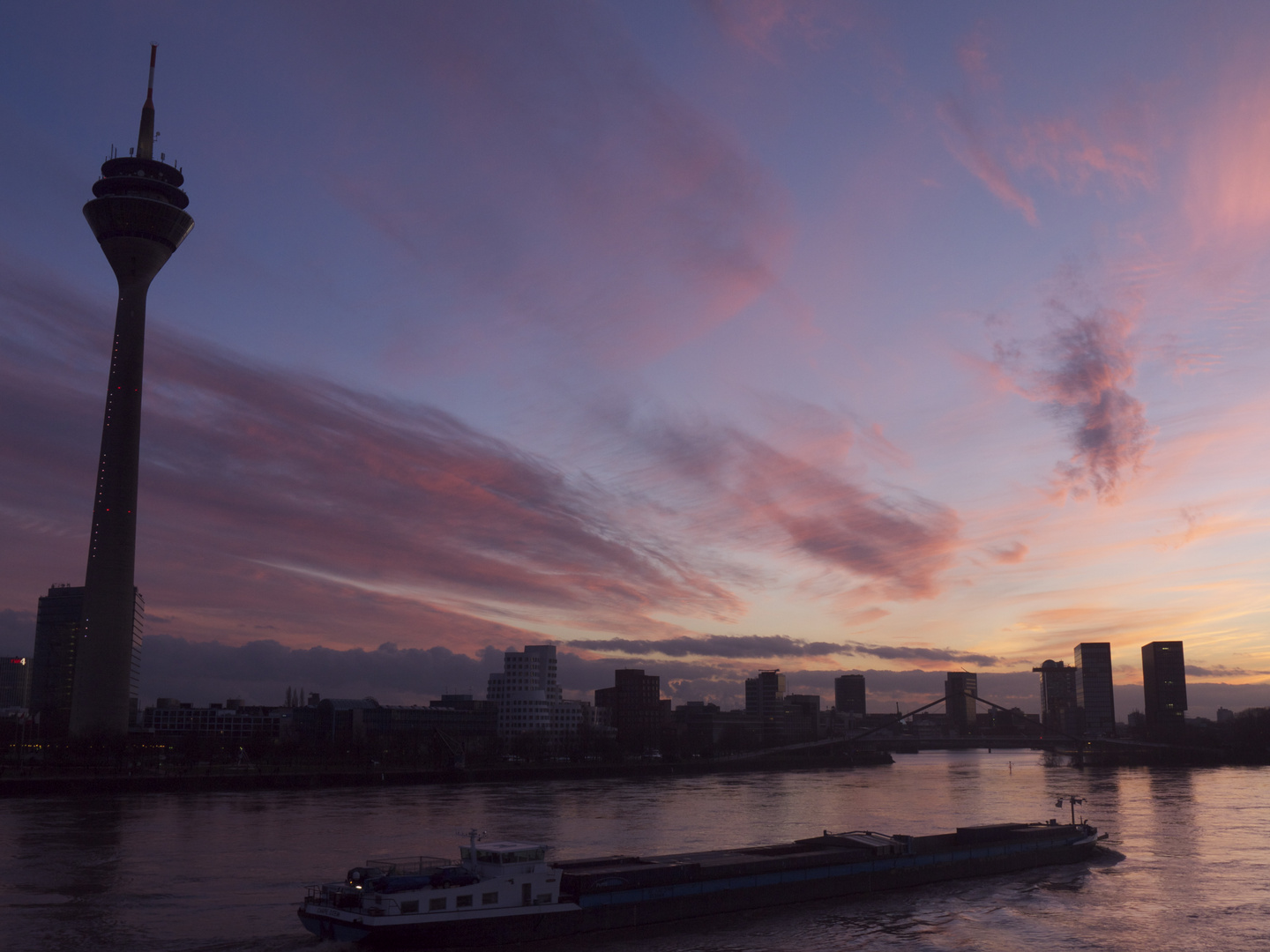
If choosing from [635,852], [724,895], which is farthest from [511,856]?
[635,852]

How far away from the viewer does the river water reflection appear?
4172cm

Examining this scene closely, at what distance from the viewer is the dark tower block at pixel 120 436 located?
147250mm

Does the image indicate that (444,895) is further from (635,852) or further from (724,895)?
(635,852)

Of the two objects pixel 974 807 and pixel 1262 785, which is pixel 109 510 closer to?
pixel 974 807

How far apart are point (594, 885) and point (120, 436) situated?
137 metres

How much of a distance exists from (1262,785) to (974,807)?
218ft

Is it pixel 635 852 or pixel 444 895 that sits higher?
pixel 444 895

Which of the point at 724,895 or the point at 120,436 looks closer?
the point at 724,895

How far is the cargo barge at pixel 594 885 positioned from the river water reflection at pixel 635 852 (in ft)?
3.89

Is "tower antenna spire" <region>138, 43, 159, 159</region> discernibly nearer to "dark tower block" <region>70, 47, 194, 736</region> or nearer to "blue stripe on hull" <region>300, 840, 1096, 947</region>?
"dark tower block" <region>70, 47, 194, 736</region>

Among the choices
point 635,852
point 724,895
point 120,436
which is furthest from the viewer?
point 120,436

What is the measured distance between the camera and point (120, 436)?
15125cm

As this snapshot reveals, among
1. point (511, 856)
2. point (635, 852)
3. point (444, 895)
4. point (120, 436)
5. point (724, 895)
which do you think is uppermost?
point (120, 436)

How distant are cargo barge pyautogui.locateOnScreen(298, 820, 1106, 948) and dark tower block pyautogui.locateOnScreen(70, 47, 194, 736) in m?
115
